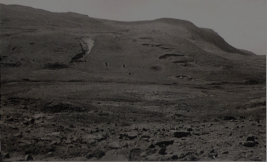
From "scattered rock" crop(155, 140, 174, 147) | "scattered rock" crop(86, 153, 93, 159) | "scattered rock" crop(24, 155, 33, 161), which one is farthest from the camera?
"scattered rock" crop(155, 140, 174, 147)

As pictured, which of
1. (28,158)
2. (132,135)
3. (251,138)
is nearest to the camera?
(28,158)

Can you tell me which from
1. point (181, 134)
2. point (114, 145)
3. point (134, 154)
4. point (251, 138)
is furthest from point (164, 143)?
point (251, 138)

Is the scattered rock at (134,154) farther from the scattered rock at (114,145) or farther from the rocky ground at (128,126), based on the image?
the scattered rock at (114,145)

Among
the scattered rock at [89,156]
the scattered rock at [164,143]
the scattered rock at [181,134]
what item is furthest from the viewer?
the scattered rock at [181,134]

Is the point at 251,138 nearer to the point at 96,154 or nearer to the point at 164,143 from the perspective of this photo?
the point at 164,143

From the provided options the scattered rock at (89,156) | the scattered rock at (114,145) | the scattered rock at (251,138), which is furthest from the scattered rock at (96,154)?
the scattered rock at (251,138)

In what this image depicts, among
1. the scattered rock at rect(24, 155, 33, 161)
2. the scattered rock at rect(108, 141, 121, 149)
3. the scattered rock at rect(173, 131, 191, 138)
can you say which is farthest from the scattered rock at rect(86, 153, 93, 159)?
the scattered rock at rect(173, 131, 191, 138)

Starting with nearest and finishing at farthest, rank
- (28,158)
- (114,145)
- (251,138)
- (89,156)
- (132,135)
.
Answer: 1. (28,158)
2. (89,156)
3. (114,145)
4. (132,135)
5. (251,138)

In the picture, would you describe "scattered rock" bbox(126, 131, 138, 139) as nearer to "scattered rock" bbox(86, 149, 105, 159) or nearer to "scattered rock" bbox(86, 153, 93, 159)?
"scattered rock" bbox(86, 149, 105, 159)
